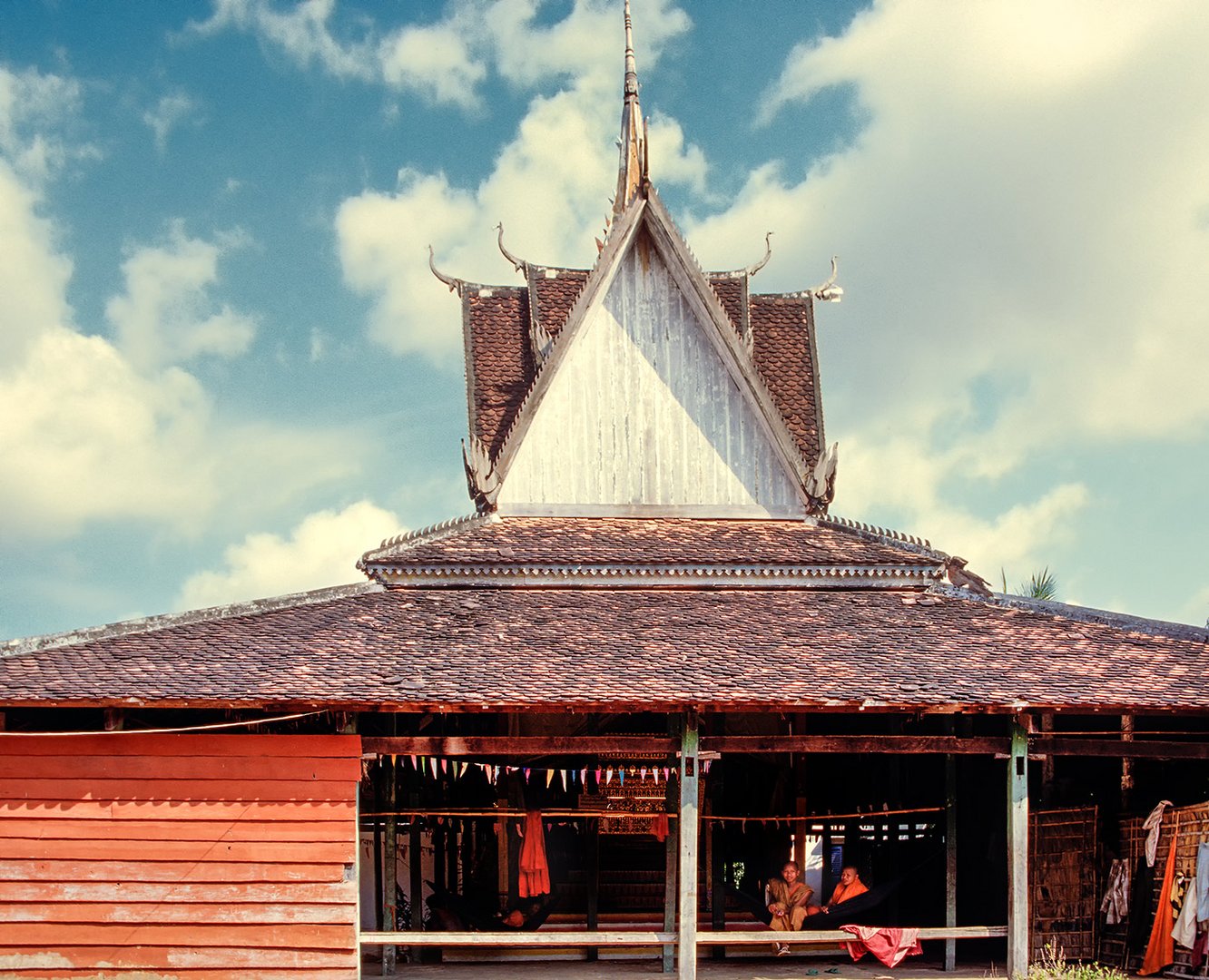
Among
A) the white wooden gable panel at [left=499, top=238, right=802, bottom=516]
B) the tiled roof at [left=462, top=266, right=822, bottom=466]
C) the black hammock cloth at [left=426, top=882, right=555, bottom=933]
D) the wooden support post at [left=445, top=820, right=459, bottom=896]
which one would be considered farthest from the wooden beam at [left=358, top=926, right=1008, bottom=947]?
the tiled roof at [left=462, top=266, right=822, bottom=466]

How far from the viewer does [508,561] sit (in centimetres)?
1836

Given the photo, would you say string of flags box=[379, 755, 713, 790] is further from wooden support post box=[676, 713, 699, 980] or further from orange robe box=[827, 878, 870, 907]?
orange robe box=[827, 878, 870, 907]

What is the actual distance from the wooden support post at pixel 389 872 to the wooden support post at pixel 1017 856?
272 inches

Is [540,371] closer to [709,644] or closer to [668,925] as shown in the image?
[709,644]

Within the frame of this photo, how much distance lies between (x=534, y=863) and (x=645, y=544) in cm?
452

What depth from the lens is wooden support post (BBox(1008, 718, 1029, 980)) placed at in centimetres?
1462

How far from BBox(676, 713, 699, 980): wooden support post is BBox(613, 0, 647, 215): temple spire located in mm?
11309

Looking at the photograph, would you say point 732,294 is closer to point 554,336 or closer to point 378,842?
point 554,336

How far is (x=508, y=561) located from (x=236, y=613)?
3.57 m

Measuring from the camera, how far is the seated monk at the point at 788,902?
17062 millimetres

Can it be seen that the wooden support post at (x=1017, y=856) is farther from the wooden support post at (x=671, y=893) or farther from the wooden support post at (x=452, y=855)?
the wooden support post at (x=452, y=855)

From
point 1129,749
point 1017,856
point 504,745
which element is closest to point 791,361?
point 1129,749

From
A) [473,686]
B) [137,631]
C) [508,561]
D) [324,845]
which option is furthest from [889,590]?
[137,631]

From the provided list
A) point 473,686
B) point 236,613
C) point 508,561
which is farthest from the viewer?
point 508,561
